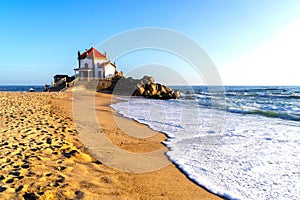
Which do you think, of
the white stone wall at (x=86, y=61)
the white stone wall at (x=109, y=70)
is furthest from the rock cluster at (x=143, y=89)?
the white stone wall at (x=86, y=61)

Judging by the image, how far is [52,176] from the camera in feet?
10.5

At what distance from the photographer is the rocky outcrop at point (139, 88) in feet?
104

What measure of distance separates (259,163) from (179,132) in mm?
3338

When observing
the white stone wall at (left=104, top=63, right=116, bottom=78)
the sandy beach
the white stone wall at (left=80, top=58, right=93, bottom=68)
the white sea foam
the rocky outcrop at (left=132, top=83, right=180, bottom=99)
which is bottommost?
the white sea foam

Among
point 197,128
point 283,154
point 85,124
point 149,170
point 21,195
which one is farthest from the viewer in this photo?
point 197,128

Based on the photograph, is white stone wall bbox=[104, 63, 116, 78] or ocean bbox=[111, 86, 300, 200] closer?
ocean bbox=[111, 86, 300, 200]

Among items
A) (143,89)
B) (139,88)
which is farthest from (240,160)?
(143,89)

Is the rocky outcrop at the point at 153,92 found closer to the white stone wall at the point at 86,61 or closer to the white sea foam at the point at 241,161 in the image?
the white stone wall at the point at 86,61

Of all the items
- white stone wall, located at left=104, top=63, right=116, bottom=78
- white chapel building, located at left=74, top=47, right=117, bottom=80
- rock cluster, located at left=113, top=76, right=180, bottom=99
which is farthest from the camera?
white stone wall, located at left=104, top=63, right=116, bottom=78

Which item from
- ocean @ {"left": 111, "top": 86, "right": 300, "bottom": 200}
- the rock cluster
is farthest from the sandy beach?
the rock cluster

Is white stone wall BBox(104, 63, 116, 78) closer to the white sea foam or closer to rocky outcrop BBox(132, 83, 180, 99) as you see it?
rocky outcrop BBox(132, 83, 180, 99)

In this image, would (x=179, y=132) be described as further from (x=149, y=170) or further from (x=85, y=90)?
(x=85, y=90)

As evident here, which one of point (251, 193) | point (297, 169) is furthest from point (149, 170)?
point (297, 169)

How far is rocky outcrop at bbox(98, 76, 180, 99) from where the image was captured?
3180 centimetres
